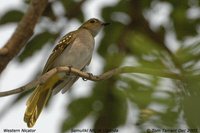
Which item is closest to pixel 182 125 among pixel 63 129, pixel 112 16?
pixel 63 129

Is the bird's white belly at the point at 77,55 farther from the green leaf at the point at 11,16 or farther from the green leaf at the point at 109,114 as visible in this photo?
the green leaf at the point at 109,114

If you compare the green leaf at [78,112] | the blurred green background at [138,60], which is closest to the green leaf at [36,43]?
the blurred green background at [138,60]

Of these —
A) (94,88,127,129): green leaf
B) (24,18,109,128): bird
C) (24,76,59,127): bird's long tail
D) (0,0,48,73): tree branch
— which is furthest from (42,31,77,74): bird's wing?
(94,88,127,129): green leaf

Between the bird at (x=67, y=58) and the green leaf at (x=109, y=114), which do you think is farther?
the bird at (x=67, y=58)

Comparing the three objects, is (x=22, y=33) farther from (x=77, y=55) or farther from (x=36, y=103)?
(x=77, y=55)

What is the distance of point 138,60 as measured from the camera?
1232 millimetres

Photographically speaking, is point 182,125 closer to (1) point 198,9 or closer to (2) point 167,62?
(2) point 167,62

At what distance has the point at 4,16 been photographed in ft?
11.5

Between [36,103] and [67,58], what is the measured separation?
117 cm

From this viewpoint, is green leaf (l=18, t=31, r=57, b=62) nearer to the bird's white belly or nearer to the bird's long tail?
the bird's long tail

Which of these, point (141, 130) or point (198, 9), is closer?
point (141, 130)

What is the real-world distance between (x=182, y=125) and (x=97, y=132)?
1.60m

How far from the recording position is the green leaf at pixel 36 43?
11.1 ft

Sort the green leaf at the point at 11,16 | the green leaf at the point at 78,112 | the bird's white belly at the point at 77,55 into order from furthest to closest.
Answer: the bird's white belly at the point at 77,55, the green leaf at the point at 11,16, the green leaf at the point at 78,112
